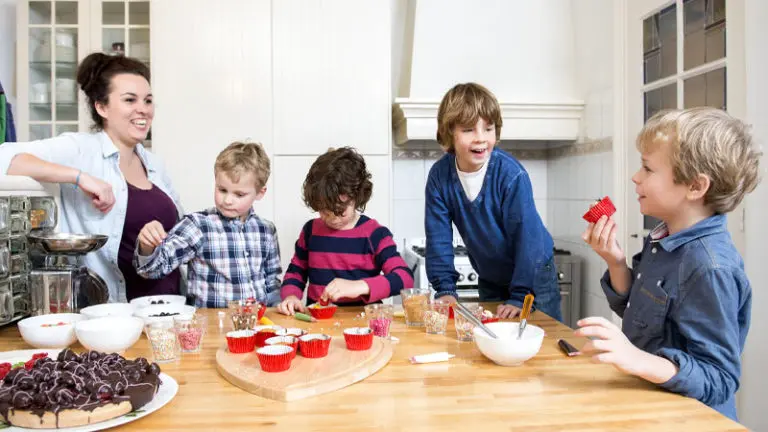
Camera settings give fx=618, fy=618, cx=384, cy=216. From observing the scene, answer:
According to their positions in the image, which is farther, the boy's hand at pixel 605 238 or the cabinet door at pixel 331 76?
the cabinet door at pixel 331 76

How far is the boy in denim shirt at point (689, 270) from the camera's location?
1.05 meters

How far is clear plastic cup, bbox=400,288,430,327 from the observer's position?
5.03 ft

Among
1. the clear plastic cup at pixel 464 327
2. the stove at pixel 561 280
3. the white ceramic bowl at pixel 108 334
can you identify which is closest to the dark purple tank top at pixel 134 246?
the white ceramic bowl at pixel 108 334

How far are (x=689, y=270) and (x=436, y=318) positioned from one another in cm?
55

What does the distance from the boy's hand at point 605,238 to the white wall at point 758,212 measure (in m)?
1.06

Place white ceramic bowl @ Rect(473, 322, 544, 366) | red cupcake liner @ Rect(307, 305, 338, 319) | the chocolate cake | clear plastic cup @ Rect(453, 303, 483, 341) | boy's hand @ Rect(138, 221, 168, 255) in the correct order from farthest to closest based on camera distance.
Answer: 1. boy's hand @ Rect(138, 221, 168, 255)
2. red cupcake liner @ Rect(307, 305, 338, 319)
3. clear plastic cup @ Rect(453, 303, 483, 341)
4. white ceramic bowl @ Rect(473, 322, 544, 366)
5. the chocolate cake

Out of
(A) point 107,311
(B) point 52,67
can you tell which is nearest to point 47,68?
(B) point 52,67

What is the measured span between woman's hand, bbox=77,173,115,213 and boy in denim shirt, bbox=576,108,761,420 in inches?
55.5

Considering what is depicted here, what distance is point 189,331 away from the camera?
127cm

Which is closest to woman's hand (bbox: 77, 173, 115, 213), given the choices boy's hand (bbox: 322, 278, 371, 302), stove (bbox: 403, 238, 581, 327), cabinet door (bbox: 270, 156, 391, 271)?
boy's hand (bbox: 322, 278, 371, 302)

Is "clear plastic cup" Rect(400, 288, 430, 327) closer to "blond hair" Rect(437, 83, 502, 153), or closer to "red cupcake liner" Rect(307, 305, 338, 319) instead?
"red cupcake liner" Rect(307, 305, 338, 319)

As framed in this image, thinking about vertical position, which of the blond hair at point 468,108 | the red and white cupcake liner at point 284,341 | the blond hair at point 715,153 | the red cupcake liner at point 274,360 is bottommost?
the red cupcake liner at point 274,360

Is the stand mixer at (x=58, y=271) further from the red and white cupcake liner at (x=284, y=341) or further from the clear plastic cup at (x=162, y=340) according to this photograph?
the red and white cupcake liner at (x=284, y=341)

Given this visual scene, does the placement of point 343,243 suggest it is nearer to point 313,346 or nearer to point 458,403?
point 313,346
